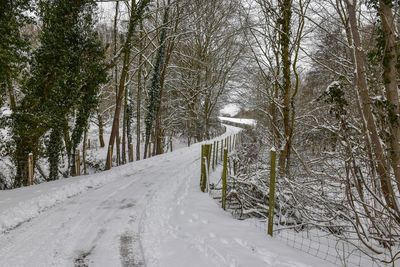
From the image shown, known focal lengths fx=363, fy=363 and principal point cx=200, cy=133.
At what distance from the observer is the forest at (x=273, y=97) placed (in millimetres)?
4883

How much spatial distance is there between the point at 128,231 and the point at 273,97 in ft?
22.4

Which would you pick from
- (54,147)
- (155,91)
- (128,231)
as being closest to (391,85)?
(128,231)

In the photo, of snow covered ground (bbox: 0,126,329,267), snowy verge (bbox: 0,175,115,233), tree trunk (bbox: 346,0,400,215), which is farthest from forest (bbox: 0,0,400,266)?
snowy verge (bbox: 0,175,115,233)

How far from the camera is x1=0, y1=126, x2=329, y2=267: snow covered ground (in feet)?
19.3

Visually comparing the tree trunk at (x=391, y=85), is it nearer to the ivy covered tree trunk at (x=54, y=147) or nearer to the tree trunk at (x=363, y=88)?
the tree trunk at (x=363, y=88)

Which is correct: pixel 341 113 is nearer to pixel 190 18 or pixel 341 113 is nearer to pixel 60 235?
pixel 60 235

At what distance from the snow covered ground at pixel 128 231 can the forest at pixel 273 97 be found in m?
1.03

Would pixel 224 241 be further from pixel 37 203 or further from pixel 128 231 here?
pixel 37 203


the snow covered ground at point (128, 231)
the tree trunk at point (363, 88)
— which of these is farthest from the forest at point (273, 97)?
the snow covered ground at point (128, 231)

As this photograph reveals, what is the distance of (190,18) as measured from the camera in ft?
94.8

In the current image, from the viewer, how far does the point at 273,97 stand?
39.6 feet

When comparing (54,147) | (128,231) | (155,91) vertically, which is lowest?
(128,231)

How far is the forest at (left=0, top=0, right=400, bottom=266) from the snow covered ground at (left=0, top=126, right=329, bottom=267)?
3.39ft

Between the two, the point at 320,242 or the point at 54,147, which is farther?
the point at 54,147
